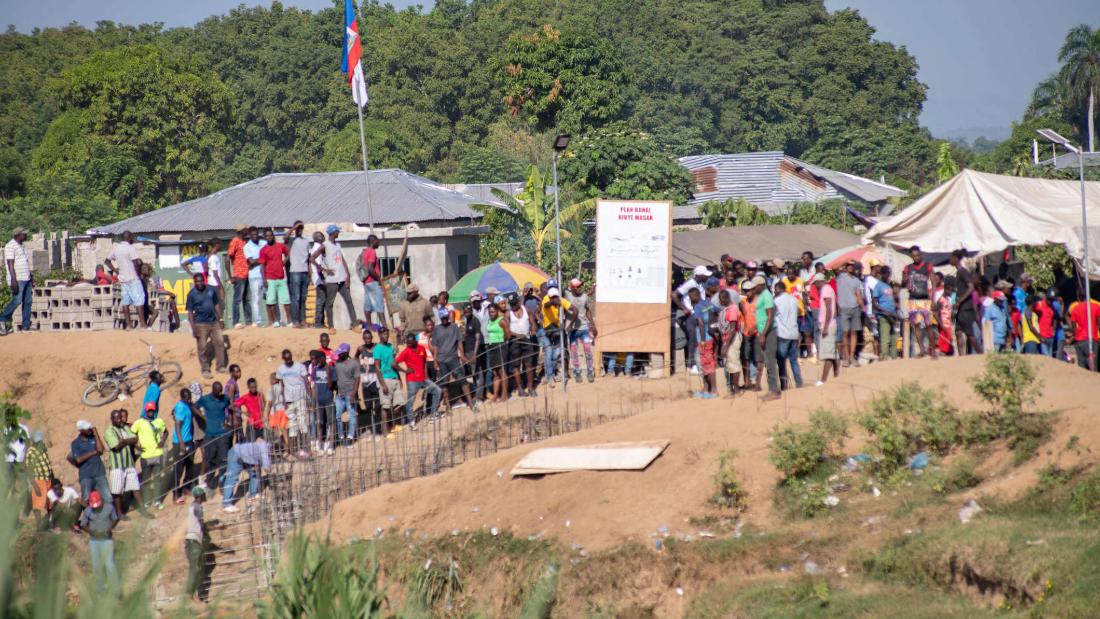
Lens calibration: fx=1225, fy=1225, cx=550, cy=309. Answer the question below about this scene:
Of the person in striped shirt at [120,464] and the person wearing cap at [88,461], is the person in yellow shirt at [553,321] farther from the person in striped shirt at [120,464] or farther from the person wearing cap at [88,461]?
the person wearing cap at [88,461]

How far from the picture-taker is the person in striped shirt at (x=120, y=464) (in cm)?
1514

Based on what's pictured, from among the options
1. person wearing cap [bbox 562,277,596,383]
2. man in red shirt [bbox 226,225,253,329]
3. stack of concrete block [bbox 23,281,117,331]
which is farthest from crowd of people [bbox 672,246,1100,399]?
stack of concrete block [bbox 23,281,117,331]

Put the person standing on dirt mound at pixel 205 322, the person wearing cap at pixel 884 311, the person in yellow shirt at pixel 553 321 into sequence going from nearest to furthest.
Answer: the person wearing cap at pixel 884 311
the person in yellow shirt at pixel 553 321
the person standing on dirt mound at pixel 205 322

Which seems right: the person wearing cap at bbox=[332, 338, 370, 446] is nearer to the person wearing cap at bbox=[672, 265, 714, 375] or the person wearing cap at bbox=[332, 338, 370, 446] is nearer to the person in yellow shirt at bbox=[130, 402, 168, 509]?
the person in yellow shirt at bbox=[130, 402, 168, 509]

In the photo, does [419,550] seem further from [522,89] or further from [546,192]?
[522,89]

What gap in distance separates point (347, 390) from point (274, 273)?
309 cm

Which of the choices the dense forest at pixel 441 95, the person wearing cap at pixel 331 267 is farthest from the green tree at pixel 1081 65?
the person wearing cap at pixel 331 267

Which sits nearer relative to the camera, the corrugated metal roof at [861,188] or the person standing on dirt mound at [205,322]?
the person standing on dirt mound at [205,322]

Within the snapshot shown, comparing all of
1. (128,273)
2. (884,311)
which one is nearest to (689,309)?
(884,311)

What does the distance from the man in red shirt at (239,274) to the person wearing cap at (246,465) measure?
13.3ft

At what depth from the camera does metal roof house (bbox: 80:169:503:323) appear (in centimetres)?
2375

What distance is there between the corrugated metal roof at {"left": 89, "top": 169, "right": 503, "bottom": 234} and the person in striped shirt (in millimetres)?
13268

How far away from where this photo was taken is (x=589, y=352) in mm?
16969

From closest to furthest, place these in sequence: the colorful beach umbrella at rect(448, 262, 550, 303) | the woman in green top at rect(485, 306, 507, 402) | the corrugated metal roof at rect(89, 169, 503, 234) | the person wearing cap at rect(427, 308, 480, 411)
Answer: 1. the person wearing cap at rect(427, 308, 480, 411)
2. the woman in green top at rect(485, 306, 507, 402)
3. the colorful beach umbrella at rect(448, 262, 550, 303)
4. the corrugated metal roof at rect(89, 169, 503, 234)
